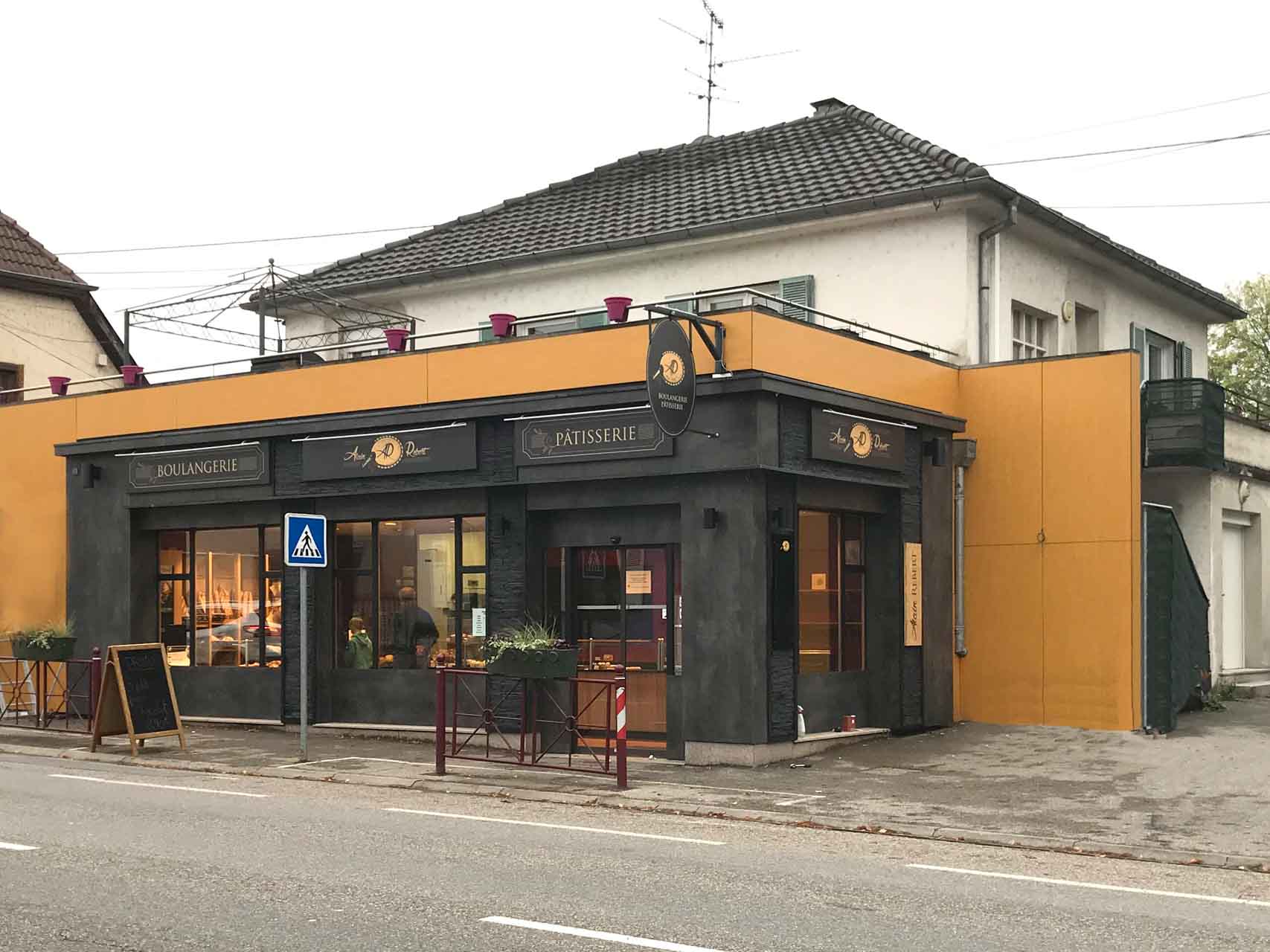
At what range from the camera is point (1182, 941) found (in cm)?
731

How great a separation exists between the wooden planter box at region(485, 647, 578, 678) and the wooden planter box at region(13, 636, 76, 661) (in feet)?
27.1

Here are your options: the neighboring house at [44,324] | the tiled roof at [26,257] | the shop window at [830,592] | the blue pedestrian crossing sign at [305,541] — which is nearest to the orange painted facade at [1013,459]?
the shop window at [830,592]

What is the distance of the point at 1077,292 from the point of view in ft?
74.6

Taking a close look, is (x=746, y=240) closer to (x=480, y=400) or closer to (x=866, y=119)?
(x=866, y=119)

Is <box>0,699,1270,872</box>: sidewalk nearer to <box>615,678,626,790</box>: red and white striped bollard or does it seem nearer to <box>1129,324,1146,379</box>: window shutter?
<box>615,678,626,790</box>: red and white striped bollard

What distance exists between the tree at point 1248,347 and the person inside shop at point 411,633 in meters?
46.4

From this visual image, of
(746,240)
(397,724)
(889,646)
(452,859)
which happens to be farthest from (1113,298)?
(452,859)

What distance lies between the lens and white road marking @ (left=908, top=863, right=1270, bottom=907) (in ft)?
28.3

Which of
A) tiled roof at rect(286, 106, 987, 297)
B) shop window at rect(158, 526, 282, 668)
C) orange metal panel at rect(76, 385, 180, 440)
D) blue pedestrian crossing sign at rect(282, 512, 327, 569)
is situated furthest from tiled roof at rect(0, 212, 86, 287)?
blue pedestrian crossing sign at rect(282, 512, 327, 569)

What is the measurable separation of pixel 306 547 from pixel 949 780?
7.45m

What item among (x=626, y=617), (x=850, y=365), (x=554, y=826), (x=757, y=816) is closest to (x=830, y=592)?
(x=626, y=617)

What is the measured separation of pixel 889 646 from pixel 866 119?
10.0 metres

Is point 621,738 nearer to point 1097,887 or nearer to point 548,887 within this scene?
point 548,887

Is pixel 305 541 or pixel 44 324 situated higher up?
pixel 44 324
